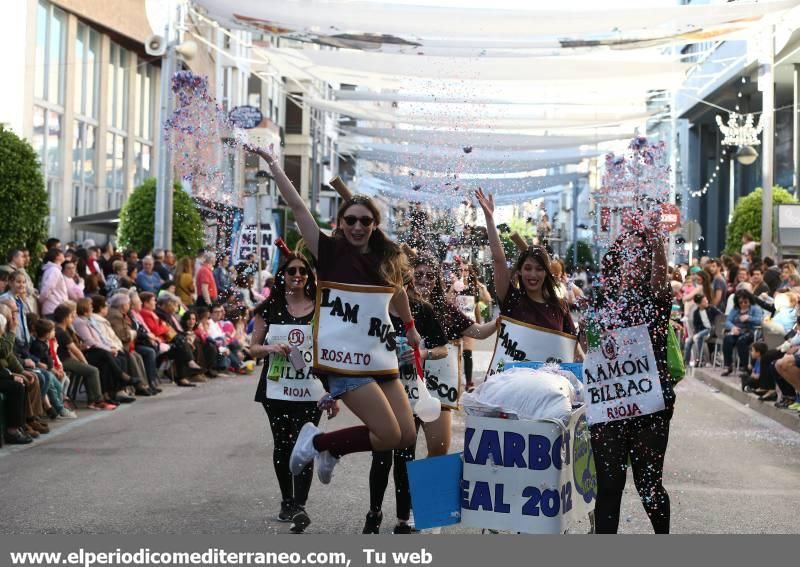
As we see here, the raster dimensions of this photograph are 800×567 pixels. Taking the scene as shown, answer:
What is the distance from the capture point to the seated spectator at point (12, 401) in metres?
12.4

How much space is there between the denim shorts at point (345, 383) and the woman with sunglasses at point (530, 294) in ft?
3.64

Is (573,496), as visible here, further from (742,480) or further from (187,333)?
(187,333)

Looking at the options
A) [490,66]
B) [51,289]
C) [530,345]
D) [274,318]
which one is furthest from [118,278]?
[530,345]

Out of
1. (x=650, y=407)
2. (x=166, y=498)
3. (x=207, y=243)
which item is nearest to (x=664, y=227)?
(x=650, y=407)

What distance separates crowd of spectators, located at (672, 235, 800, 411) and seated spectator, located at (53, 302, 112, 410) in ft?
22.4

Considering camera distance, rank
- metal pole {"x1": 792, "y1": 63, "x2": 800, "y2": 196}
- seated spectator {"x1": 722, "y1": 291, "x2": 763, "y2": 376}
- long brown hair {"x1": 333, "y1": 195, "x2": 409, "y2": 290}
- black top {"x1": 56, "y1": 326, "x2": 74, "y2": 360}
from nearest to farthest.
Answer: long brown hair {"x1": 333, "y1": 195, "x2": 409, "y2": 290}, black top {"x1": 56, "y1": 326, "x2": 74, "y2": 360}, seated spectator {"x1": 722, "y1": 291, "x2": 763, "y2": 376}, metal pole {"x1": 792, "y1": 63, "x2": 800, "y2": 196}

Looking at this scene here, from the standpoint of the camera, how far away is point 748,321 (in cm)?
1984

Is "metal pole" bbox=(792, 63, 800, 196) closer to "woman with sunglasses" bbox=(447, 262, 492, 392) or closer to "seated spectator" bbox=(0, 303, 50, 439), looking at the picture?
"woman with sunglasses" bbox=(447, 262, 492, 392)

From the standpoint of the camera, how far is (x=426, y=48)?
2284 centimetres

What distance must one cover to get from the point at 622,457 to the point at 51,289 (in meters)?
12.3

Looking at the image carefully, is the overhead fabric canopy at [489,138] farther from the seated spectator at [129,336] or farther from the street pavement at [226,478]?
the street pavement at [226,478]

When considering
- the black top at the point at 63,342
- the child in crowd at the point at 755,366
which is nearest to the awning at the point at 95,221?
the black top at the point at 63,342

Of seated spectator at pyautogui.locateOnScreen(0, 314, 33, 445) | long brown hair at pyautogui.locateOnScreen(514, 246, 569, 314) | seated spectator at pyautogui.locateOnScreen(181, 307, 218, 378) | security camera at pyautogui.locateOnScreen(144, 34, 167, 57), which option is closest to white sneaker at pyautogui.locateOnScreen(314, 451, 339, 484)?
long brown hair at pyautogui.locateOnScreen(514, 246, 569, 314)

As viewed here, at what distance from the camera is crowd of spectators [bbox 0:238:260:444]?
43.0 feet
